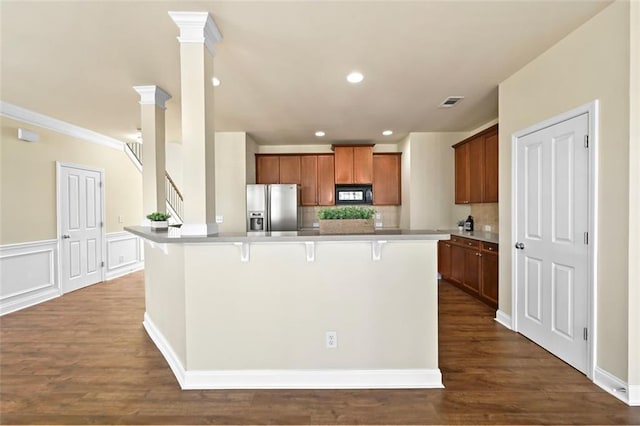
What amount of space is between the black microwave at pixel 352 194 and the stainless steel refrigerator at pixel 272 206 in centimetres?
102

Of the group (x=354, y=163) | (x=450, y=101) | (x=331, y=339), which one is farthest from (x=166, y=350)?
(x=354, y=163)

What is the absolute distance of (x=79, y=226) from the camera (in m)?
5.27

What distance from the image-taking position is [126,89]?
348 cm

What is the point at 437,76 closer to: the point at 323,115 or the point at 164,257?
the point at 323,115

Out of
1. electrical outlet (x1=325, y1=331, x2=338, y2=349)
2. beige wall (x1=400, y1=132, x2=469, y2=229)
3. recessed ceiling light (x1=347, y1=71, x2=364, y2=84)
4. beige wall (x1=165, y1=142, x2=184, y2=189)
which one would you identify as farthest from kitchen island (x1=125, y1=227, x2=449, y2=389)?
beige wall (x1=165, y1=142, x2=184, y2=189)

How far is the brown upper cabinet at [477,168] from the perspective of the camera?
13.9 feet

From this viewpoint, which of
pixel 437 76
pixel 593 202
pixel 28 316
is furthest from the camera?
pixel 28 316

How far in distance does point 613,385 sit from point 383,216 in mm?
4498

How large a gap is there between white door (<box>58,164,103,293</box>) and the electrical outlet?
4848 mm

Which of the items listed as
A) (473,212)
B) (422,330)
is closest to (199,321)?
(422,330)

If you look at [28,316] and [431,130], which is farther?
[431,130]

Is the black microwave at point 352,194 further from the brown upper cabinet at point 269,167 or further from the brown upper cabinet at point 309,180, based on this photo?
the brown upper cabinet at point 269,167

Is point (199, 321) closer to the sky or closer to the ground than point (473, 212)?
closer to the ground

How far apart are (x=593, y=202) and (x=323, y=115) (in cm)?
318
